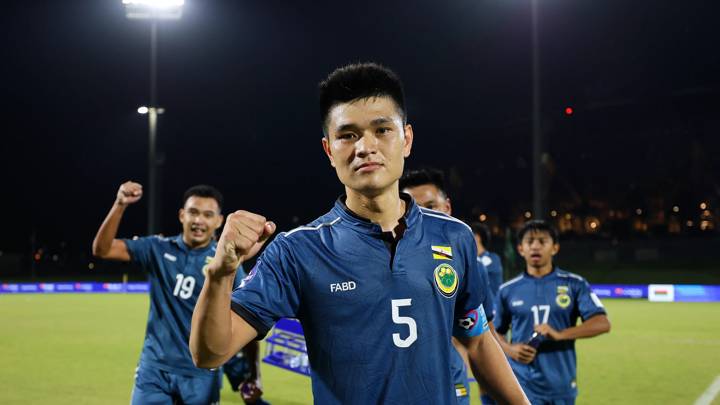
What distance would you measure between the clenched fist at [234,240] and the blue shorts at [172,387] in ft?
12.0

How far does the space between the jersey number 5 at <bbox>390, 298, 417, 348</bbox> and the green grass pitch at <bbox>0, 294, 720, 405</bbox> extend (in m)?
7.78

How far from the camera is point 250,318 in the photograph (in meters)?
2.37

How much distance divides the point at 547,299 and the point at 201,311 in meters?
4.66

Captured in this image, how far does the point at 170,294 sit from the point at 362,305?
149 inches

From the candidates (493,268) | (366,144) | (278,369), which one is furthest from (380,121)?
(278,369)

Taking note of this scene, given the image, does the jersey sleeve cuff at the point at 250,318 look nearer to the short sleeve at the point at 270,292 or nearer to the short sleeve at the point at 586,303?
the short sleeve at the point at 270,292

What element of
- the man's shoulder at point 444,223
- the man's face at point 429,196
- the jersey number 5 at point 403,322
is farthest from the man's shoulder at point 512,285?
the jersey number 5 at point 403,322

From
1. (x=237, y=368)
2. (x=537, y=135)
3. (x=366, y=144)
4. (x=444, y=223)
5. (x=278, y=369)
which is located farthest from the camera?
(x=537, y=135)

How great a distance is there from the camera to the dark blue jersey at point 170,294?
5578 millimetres

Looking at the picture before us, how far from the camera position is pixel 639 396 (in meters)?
10.0

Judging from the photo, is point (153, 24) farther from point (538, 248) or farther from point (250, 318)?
point (250, 318)

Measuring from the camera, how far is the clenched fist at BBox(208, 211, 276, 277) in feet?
6.98

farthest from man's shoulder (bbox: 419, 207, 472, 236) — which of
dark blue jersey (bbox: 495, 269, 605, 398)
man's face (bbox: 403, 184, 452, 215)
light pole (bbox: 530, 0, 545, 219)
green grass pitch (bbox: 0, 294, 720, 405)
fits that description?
light pole (bbox: 530, 0, 545, 219)

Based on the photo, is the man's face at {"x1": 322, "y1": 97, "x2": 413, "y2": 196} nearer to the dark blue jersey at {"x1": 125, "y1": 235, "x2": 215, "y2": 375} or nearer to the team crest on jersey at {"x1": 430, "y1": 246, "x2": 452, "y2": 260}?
the team crest on jersey at {"x1": 430, "y1": 246, "x2": 452, "y2": 260}
